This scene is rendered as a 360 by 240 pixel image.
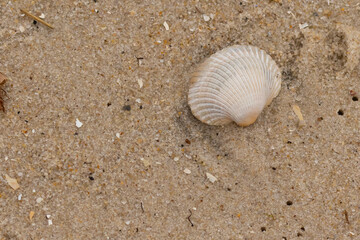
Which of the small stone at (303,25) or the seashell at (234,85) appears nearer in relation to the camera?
the seashell at (234,85)

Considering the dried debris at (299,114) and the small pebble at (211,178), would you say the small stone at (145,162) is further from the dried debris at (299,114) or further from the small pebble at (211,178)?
the dried debris at (299,114)

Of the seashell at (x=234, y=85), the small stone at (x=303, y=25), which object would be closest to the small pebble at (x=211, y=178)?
the seashell at (x=234, y=85)

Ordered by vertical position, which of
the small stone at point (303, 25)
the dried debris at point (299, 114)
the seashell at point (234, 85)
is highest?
the small stone at point (303, 25)

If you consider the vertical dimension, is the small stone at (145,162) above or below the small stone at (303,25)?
below

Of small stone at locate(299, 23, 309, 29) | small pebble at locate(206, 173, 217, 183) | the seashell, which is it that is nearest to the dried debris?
the seashell

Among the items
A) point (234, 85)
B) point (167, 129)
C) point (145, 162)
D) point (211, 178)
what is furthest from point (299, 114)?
point (145, 162)

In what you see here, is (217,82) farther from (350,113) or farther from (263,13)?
(350,113)

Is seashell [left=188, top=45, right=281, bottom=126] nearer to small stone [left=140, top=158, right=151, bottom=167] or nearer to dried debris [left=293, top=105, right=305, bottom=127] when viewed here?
dried debris [left=293, top=105, right=305, bottom=127]
